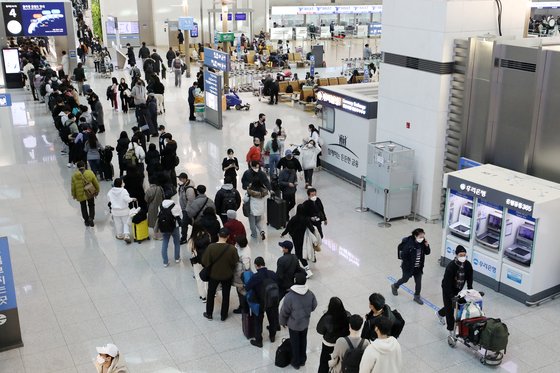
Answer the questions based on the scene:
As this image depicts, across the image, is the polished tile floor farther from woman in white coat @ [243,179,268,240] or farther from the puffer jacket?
the puffer jacket

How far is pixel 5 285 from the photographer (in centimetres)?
796

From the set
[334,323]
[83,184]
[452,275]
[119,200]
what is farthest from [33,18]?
[334,323]

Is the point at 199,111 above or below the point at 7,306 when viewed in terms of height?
above

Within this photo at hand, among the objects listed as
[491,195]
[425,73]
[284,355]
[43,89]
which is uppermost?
[425,73]

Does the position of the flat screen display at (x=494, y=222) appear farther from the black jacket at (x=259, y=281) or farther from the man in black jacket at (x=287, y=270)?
the black jacket at (x=259, y=281)

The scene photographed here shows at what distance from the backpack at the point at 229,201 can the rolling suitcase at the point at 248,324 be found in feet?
9.83

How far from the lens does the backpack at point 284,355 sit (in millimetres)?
7785

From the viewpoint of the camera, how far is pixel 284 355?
7781 millimetres

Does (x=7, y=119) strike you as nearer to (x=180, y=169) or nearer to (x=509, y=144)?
(x=180, y=169)

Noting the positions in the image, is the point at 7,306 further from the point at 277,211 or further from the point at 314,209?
the point at 277,211

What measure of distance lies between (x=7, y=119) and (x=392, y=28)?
1530 cm

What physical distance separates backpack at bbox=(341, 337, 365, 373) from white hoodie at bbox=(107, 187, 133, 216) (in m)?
6.36

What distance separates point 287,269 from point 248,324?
0.99 metres

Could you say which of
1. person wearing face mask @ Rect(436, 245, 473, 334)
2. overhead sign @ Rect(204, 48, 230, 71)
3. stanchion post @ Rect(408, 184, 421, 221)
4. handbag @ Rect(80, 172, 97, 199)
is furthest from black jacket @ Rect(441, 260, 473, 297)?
overhead sign @ Rect(204, 48, 230, 71)
